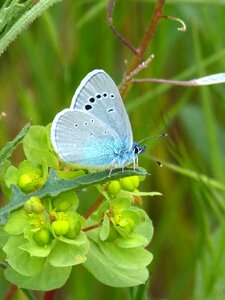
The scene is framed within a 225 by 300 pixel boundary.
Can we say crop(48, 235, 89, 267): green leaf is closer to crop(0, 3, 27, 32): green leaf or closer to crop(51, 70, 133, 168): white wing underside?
crop(51, 70, 133, 168): white wing underside

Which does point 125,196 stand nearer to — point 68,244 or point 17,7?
point 68,244

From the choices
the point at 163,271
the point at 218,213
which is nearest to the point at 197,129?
the point at 163,271

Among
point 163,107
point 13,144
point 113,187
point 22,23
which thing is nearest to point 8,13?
point 22,23

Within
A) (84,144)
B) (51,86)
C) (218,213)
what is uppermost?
(51,86)

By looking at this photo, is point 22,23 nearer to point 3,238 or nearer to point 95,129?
point 95,129

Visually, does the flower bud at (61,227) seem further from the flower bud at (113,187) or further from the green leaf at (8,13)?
the green leaf at (8,13)

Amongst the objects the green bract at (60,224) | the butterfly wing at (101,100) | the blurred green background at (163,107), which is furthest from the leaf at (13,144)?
the blurred green background at (163,107)
